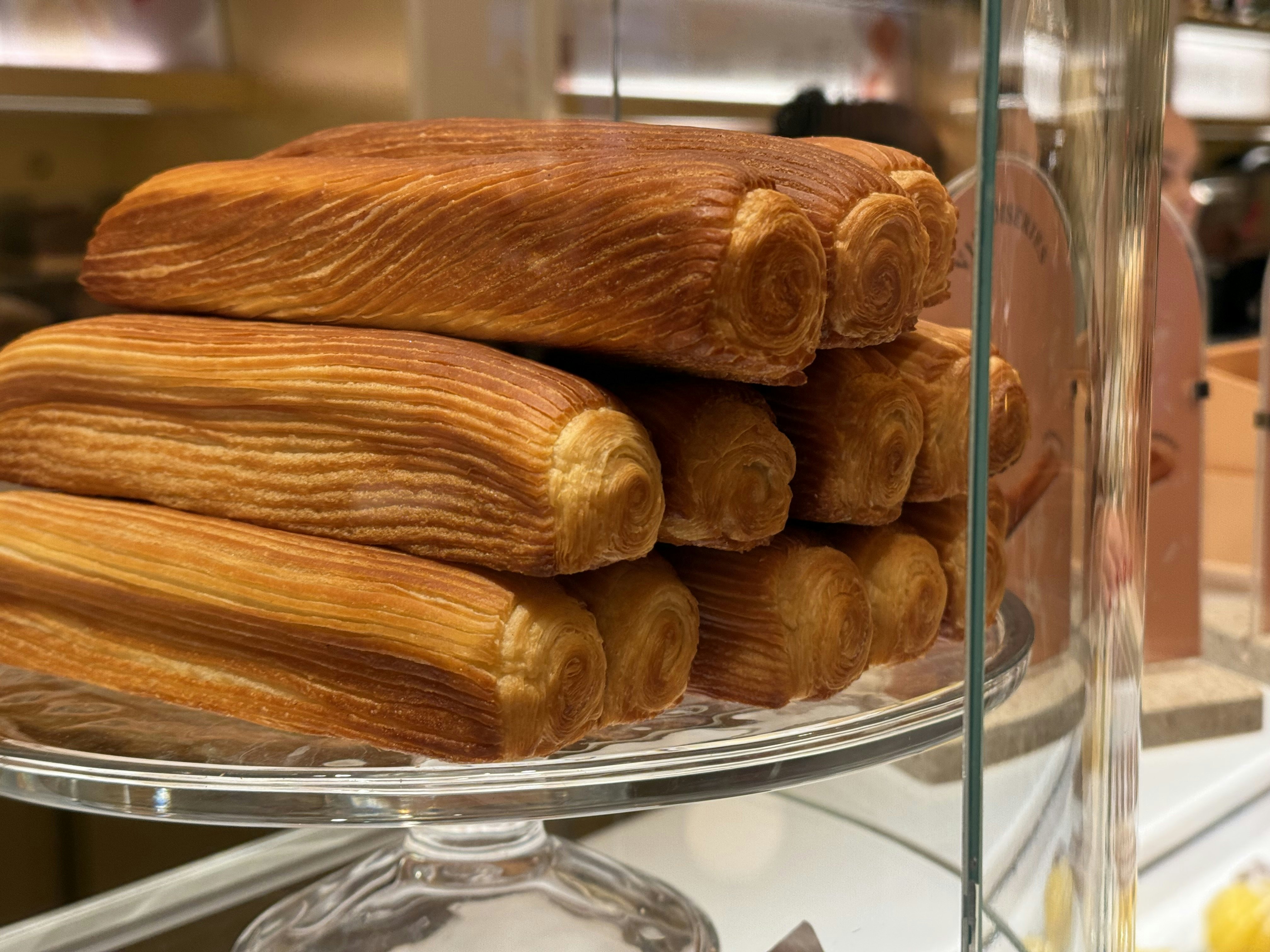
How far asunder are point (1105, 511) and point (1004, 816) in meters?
0.08

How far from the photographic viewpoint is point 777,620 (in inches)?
15.9

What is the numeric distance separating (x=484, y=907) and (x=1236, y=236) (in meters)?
1.50

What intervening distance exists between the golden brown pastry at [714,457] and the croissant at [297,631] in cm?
4

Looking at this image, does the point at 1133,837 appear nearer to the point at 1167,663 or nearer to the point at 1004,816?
the point at 1004,816

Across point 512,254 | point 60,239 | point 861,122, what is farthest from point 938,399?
point 60,239

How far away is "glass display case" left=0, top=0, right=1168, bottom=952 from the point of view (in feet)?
1.01

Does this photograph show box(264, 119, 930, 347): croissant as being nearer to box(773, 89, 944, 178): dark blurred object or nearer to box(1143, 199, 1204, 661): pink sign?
box(773, 89, 944, 178): dark blurred object

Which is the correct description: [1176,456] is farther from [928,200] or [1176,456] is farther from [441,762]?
[441,762]

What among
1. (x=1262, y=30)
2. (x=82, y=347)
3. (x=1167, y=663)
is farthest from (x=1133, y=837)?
(x=1262, y=30)

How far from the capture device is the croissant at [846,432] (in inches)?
16.1

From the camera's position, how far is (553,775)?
1.14ft

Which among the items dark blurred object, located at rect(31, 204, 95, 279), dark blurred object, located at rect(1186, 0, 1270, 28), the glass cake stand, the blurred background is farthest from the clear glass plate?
dark blurred object, located at rect(1186, 0, 1270, 28)

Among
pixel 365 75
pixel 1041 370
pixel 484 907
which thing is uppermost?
pixel 365 75

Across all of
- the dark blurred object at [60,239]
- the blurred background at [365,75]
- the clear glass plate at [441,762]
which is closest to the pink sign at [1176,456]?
the blurred background at [365,75]
